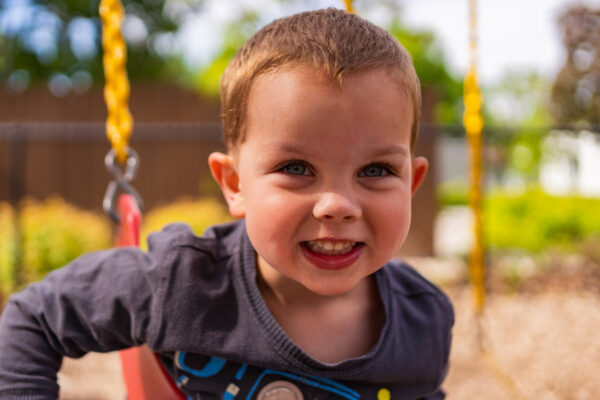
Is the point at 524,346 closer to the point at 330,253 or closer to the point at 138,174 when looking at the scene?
the point at 330,253

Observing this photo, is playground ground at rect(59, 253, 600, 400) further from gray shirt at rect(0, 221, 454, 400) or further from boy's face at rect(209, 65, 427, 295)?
boy's face at rect(209, 65, 427, 295)

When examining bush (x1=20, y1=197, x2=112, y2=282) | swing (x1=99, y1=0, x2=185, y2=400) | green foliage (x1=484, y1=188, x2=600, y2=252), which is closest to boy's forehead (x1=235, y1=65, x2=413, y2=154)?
swing (x1=99, y1=0, x2=185, y2=400)

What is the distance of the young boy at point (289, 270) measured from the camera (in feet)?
3.75

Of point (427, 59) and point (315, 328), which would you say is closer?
point (315, 328)

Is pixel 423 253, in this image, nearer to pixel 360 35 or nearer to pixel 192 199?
pixel 192 199

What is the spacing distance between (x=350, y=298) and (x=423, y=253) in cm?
778

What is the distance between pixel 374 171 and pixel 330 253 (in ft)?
0.61

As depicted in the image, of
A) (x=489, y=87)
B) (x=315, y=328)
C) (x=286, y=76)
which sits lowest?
(x=489, y=87)

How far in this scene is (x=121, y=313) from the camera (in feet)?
4.31

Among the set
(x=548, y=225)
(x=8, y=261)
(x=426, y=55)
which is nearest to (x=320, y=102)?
(x=8, y=261)

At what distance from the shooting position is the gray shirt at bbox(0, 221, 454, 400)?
130 centimetres

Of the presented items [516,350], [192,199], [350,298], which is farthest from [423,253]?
[350,298]

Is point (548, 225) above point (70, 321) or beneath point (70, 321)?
beneath

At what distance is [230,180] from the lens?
1.38 metres
